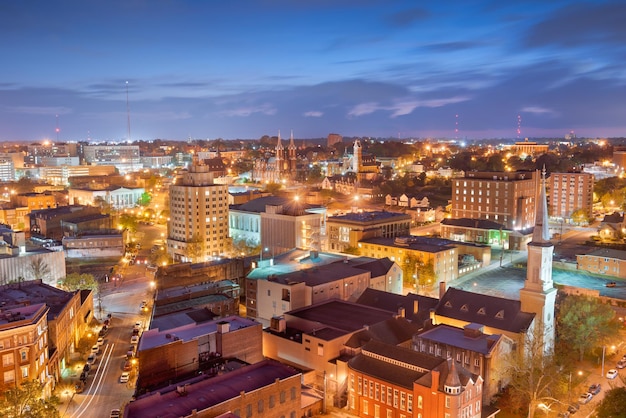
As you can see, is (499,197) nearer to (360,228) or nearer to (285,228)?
(360,228)

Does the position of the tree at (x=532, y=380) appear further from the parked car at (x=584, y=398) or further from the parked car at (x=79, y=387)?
the parked car at (x=79, y=387)

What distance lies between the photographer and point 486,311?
31.9 meters

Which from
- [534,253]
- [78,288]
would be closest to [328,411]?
[534,253]

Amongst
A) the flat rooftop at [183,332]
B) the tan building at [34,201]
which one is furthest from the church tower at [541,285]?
the tan building at [34,201]

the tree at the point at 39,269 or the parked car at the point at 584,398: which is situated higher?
the tree at the point at 39,269

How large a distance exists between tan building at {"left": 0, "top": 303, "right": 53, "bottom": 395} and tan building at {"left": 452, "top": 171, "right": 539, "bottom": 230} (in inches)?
2214

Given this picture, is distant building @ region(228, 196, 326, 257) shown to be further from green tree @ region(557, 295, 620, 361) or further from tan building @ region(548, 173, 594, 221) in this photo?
tan building @ region(548, 173, 594, 221)

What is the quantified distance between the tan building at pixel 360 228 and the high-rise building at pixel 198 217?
1275 centimetres

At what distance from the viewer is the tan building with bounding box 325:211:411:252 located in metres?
58.1

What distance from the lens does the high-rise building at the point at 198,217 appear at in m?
62.5

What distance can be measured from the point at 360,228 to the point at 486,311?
1061 inches

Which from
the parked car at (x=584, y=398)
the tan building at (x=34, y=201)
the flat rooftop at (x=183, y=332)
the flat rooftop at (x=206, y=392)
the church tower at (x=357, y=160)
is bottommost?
the parked car at (x=584, y=398)

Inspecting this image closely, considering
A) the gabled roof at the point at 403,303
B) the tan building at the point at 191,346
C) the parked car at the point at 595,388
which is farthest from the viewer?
the gabled roof at the point at 403,303

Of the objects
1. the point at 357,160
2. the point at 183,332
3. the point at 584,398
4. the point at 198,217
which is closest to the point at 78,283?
the point at 183,332
